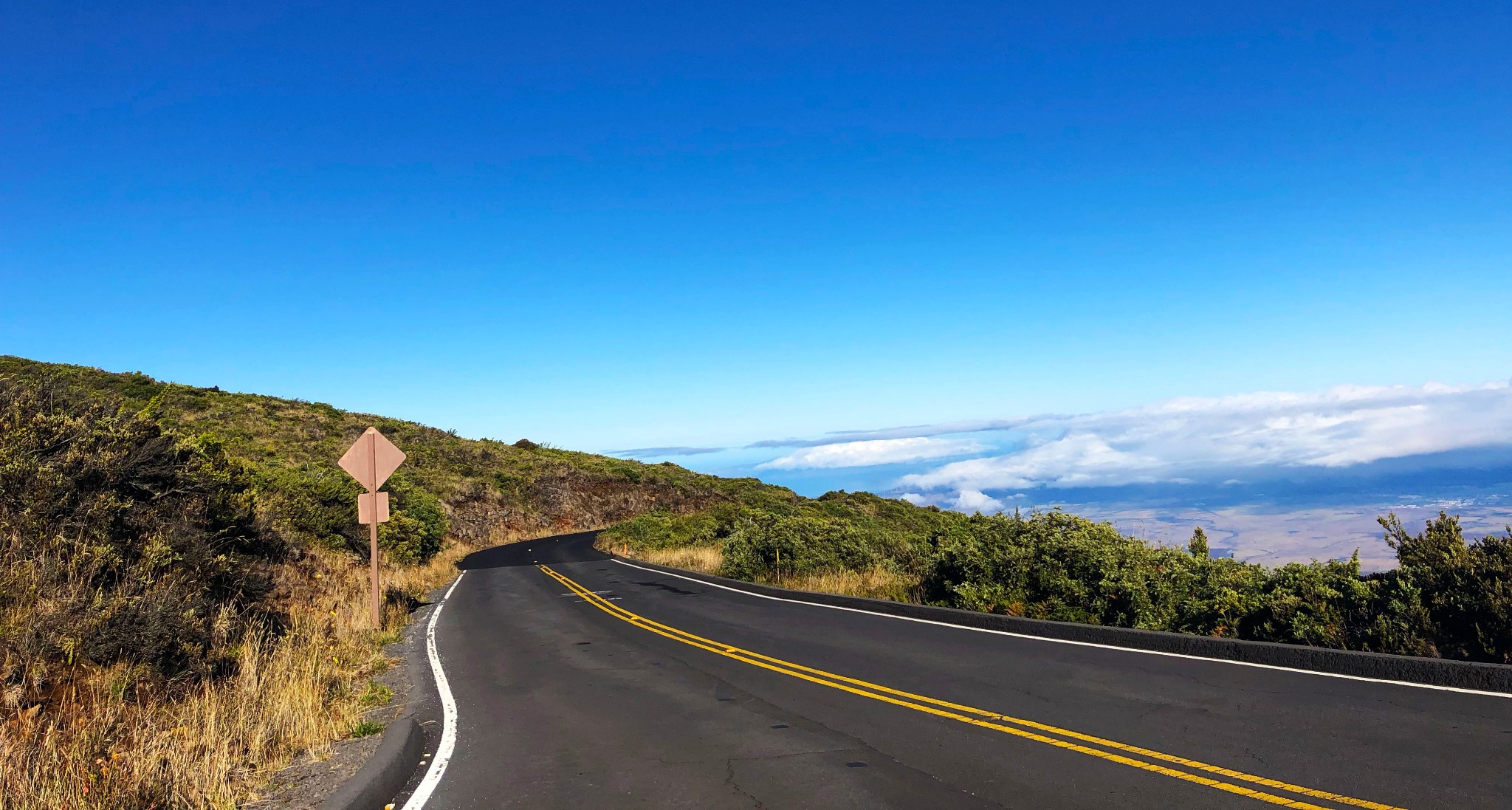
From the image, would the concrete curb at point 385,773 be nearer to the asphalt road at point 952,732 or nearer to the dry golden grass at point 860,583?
the asphalt road at point 952,732

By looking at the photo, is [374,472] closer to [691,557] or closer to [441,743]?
[441,743]

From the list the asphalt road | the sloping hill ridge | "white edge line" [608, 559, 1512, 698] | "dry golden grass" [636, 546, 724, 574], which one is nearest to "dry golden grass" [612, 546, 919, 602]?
"white edge line" [608, 559, 1512, 698]

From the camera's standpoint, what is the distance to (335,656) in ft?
34.0

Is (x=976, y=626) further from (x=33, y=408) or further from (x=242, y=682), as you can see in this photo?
(x=33, y=408)

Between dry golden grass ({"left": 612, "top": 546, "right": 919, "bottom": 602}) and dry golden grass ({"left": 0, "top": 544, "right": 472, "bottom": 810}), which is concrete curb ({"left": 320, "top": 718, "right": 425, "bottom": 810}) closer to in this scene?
dry golden grass ({"left": 0, "top": 544, "right": 472, "bottom": 810})

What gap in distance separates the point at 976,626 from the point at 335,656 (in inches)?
383

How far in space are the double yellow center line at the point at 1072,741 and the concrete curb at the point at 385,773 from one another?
453cm

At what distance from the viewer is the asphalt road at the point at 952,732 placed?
5281 mm

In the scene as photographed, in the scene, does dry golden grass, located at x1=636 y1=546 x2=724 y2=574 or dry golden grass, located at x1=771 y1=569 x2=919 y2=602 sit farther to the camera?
dry golden grass, located at x1=636 y1=546 x2=724 y2=574

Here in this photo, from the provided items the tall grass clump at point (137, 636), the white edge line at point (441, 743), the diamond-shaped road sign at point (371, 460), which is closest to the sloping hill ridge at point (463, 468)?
the diamond-shaped road sign at point (371, 460)

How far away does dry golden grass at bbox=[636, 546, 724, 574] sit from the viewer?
1049 inches

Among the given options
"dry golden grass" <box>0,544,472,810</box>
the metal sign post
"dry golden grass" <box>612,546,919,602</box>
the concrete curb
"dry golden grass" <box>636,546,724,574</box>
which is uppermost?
the metal sign post

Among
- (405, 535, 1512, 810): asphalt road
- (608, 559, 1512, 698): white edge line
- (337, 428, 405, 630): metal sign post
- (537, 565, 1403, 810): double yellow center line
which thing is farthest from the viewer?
(337, 428, 405, 630): metal sign post

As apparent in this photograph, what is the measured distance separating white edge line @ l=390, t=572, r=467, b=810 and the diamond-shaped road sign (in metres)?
3.45
